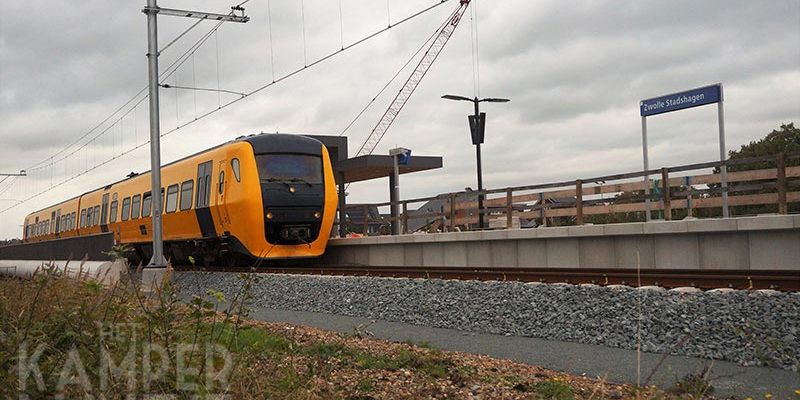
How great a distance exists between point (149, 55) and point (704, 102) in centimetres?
1275

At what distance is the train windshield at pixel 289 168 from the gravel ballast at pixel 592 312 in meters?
5.70

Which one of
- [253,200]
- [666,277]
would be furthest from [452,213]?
[666,277]

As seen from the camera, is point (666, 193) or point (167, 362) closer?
point (167, 362)

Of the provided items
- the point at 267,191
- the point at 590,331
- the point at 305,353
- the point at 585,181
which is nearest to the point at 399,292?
the point at 590,331

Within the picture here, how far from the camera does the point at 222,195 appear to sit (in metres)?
18.1

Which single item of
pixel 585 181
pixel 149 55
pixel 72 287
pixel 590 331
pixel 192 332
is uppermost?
pixel 149 55

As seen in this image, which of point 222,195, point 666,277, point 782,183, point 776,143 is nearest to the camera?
point 666,277

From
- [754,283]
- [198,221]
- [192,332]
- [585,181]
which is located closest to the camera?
[192,332]

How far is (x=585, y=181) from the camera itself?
1477cm

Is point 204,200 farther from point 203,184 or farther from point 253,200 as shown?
point 253,200

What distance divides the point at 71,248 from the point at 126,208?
8065 mm

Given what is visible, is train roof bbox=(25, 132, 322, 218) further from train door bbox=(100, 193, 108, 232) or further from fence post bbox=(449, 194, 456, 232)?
train door bbox=(100, 193, 108, 232)

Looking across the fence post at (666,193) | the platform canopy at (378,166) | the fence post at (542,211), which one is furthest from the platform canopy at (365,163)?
the fence post at (666,193)

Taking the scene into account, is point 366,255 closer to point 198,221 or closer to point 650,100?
point 198,221
